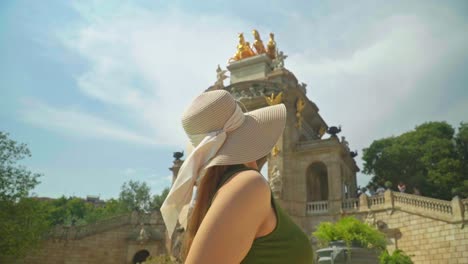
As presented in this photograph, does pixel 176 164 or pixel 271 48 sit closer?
pixel 176 164

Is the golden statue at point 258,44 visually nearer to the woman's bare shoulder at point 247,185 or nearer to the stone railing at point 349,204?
the stone railing at point 349,204

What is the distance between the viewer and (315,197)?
109 ft

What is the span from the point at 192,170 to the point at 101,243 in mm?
29375

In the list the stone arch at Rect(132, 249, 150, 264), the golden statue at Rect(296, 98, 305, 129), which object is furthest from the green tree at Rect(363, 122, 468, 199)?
the stone arch at Rect(132, 249, 150, 264)

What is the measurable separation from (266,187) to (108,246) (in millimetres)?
29644

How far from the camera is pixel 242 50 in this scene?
36.9m

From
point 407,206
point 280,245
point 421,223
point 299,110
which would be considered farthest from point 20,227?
point 280,245

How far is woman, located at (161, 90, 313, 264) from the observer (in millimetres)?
1556

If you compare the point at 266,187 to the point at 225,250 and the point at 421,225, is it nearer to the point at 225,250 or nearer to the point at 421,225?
the point at 225,250

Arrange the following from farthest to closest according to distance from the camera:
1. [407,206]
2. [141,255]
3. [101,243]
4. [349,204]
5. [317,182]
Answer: [317,182] < [141,255] < [101,243] < [349,204] < [407,206]


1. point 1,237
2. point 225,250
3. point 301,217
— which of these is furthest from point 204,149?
point 1,237

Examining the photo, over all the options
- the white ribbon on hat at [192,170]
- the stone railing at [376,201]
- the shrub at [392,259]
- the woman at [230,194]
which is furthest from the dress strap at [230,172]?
the stone railing at [376,201]

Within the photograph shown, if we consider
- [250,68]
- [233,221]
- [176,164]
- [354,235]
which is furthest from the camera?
[250,68]

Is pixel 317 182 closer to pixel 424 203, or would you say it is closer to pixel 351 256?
pixel 424 203
